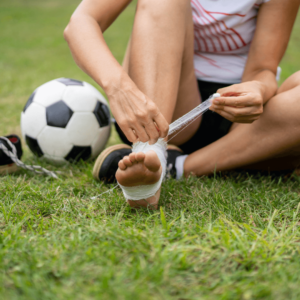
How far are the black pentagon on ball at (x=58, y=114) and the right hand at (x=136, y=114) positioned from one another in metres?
0.75

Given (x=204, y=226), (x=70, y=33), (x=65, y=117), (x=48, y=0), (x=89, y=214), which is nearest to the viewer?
(x=204, y=226)

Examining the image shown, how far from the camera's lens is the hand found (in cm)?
132

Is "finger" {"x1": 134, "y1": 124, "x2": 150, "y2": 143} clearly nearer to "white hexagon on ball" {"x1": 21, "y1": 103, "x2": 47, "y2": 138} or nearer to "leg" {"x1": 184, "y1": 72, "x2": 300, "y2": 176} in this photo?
"leg" {"x1": 184, "y1": 72, "x2": 300, "y2": 176}

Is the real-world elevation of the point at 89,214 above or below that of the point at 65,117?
below

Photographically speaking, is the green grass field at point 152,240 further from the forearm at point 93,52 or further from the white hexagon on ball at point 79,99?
the forearm at point 93,52

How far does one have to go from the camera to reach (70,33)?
137 centimetres

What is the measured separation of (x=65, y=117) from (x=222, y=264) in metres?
1.31

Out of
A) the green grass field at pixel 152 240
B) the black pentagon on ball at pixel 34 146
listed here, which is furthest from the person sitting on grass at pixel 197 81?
the black pentagon on ball at pixel 34 146

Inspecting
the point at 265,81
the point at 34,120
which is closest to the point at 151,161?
the point at 265,81

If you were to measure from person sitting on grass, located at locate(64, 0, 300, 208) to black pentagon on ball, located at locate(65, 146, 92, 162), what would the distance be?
0.33m

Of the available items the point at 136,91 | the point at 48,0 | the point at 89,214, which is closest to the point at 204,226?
the point at 89,214

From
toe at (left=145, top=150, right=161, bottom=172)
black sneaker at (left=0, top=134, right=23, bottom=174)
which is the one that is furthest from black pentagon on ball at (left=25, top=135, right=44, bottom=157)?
toe at (left=145, top=150, right=161, bottom=172)

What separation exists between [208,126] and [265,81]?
17.4 inches

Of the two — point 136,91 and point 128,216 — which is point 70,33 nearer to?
point 136,91
